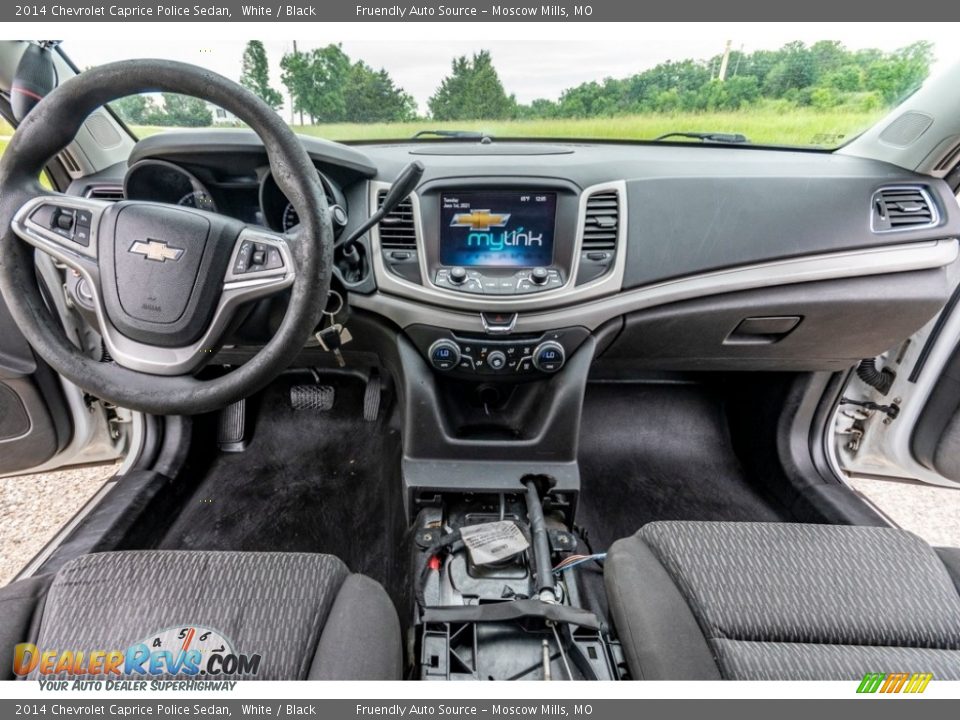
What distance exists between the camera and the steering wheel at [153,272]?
0.91 meters

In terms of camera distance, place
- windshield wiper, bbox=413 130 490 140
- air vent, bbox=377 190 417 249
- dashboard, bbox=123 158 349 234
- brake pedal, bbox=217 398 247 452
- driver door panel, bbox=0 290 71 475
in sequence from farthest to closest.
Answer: brake pedal, bbox=217 398 247 452 < windshield wiper, bbox=413 130 490 140 < driver door panel, bbox=0 290 71 475 < air vent, bbox=377 190 417 249 < dashboard, bbox=123 158 349 234

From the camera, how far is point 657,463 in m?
2.09

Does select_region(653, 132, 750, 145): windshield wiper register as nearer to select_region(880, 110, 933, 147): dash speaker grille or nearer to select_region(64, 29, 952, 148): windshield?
select_region(64, 29, 952, 148): windshield

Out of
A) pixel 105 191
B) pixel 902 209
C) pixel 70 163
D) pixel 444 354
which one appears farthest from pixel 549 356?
pixel 70 163

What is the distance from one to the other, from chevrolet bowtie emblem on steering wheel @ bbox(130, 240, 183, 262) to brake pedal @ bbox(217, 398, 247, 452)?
4.08 ft

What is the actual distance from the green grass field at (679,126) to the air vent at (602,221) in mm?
409

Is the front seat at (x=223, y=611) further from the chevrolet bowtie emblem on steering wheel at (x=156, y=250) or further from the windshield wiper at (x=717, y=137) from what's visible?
the windshield wiper at (x=717, y=137)

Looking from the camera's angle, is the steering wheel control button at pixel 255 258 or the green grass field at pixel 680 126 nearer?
the steering wheel control button at pixel 255 258

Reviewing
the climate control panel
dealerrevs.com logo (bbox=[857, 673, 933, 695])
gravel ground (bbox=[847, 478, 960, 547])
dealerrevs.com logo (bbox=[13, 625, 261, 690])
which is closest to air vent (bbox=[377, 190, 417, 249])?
the climate control panel

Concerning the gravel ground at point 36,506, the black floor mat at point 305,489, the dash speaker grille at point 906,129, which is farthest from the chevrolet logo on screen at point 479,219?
the gravel ground at point 36,506

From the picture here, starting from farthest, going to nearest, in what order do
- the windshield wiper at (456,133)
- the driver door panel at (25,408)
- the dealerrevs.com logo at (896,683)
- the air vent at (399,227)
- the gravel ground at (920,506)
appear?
the gravel ground at (920,506) → the windshield wiper at (456,133) → the driver door panel at (25,408) → the air vent at (399,227) → the dealerrevs.com logo at (896,683)

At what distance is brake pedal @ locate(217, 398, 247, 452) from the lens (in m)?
2.09

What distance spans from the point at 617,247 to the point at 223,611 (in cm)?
125

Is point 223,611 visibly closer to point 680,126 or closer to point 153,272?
point 153,272
